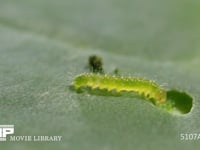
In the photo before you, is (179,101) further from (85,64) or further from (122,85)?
(85,64)

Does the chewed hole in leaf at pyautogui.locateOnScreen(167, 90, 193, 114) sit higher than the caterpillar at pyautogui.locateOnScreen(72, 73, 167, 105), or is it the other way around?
the caterpillar at pyautogui.locateOnScreen(72, 73, 167, 105)

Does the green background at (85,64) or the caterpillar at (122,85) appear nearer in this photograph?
the green background at (85,64)

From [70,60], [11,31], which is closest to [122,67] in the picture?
[70,60]

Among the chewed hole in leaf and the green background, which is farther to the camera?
the chewed hole in leaf

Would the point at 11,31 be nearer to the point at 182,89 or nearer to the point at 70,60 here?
the point at 70,60

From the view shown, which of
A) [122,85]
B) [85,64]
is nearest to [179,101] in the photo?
[122,85]
